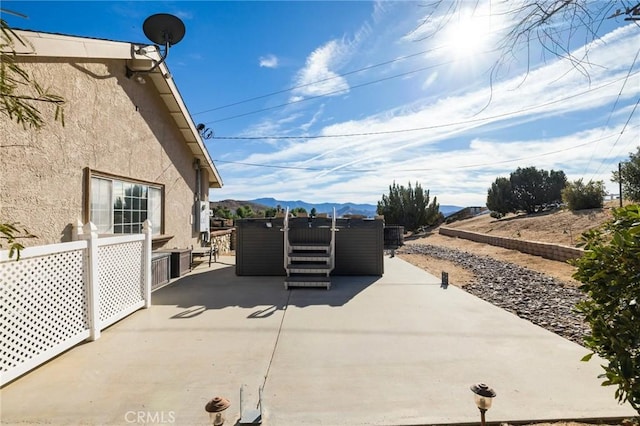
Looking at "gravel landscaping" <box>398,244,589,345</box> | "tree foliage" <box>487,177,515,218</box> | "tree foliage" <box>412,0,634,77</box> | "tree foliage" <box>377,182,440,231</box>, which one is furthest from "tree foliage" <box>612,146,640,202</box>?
"tree foliage" <box>412,0,634,77</box>

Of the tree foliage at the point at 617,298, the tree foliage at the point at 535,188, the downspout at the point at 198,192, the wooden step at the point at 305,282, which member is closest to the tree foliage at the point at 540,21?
the tree foliage at the point at 617,298

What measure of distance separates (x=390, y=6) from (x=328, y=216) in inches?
209

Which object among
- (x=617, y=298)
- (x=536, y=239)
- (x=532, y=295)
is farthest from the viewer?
(x=536, y=239)

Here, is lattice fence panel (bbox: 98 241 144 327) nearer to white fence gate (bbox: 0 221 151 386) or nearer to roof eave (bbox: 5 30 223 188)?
white fence gate (bbox: 0 221 151 386)

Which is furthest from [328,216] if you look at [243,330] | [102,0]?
[102,0]

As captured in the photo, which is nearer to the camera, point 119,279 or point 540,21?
point 540,21

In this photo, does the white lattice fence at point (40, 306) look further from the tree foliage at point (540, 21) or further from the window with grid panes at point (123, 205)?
the tree foliage at point (540, 21)

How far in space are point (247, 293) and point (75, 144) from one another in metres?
3.77

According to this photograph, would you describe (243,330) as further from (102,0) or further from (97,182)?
(102,0)

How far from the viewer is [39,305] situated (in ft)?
9.98

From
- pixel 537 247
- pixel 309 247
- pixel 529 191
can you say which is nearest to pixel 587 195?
pixel 537 247

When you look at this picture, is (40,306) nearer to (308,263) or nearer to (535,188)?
(308,263)

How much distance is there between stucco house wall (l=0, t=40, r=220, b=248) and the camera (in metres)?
3.87

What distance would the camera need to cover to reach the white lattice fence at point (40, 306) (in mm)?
2742
